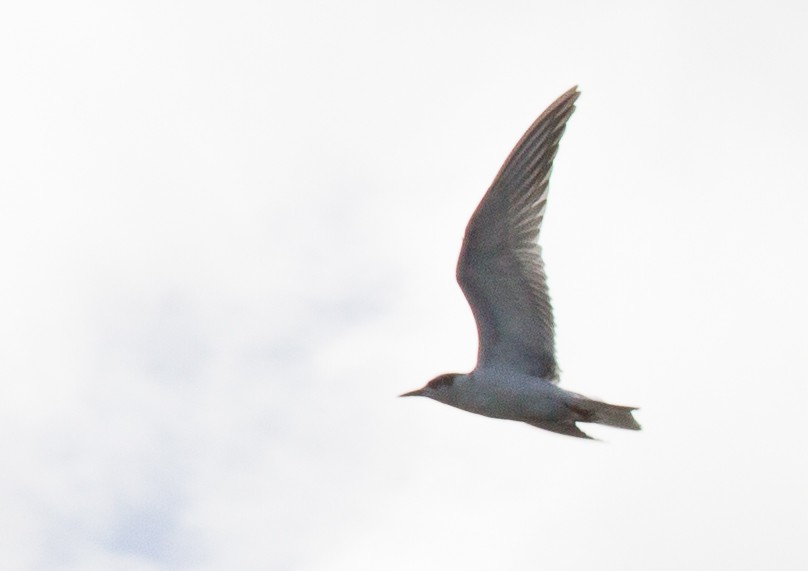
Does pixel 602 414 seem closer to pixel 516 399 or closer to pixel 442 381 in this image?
pixel 516 399

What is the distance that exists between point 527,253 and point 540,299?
0.46m

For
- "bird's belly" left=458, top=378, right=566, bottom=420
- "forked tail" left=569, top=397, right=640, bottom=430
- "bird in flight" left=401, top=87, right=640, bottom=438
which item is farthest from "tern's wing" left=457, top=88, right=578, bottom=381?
"forked tail" left=569, top=397, right=640, bottom=430

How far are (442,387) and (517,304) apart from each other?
1.09m

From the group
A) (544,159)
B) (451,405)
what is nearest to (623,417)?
(451,405)

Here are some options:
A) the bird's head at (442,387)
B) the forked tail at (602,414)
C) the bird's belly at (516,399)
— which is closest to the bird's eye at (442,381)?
the bird's head at (442,387)

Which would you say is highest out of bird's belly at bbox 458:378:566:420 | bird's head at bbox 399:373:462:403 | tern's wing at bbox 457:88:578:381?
tern's wing at bbox 457:88:578:381

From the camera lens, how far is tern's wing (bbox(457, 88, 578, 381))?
40.3 ft

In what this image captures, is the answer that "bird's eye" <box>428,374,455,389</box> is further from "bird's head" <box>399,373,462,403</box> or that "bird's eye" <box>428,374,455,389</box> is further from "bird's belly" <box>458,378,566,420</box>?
"bird's belly" <box>458,378,566,420</box>

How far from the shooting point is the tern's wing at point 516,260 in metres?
12.3

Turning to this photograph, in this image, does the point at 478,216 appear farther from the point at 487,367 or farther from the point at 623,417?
the point at 623,417

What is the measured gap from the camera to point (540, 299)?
41.0 ft

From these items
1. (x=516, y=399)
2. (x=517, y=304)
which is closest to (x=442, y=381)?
(x=516, y=399)

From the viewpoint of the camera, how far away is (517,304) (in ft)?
41.1

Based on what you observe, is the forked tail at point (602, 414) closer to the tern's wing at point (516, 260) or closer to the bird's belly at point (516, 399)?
the bird's belly at point (516, 399)
